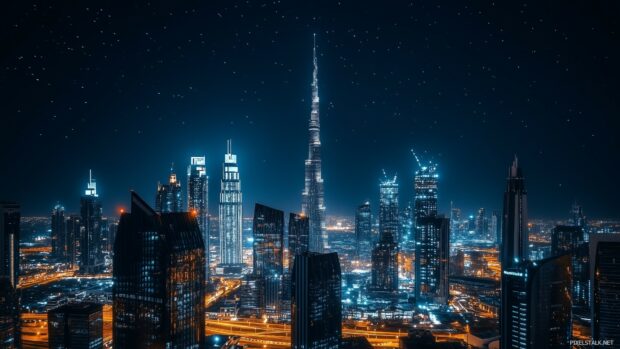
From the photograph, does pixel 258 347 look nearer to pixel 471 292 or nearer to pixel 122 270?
pixel 122 270

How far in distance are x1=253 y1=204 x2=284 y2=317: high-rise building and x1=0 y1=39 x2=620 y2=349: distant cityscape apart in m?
0.06

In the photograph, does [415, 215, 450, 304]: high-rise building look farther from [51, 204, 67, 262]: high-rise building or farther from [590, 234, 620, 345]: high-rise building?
[51, 204, 67, 262]: high-rise building

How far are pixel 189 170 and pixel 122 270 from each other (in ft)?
61.7

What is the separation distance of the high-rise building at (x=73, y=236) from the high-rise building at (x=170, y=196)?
6009 millimetres

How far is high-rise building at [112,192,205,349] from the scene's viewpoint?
10.7 m

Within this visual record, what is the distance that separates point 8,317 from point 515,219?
52.3ft

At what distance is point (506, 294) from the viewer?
462 inches

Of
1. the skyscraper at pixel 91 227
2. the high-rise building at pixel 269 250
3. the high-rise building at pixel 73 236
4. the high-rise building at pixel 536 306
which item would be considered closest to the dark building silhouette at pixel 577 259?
the high-rise building at pixel 536 306

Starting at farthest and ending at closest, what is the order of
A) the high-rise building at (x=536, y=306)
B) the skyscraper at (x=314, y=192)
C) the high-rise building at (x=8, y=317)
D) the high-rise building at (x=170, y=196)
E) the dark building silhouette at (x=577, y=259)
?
1. the skyscraper at (x=314, y=192)
2. the high-rise building at (x=170, y=196)
3. the dark building silhouette at (x=577, y=259)
4. the high-rise building at (x=8, y=317)
5. the high-rise building at (x=536, y=306)

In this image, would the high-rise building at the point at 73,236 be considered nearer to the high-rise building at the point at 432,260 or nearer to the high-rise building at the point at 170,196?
the high-rise building at the point at 170,196

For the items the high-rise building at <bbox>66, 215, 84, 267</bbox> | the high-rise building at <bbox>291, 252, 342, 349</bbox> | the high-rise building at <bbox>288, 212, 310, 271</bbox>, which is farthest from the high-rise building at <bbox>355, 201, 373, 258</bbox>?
the high-rise building at <bbox>291, 252, 342, 349</bbox>

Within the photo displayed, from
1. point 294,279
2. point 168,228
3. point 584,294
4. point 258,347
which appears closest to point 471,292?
point 584,294

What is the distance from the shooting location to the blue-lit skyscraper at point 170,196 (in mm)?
26938

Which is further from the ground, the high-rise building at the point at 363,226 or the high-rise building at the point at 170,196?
the high-rise building at the point at 170,196
